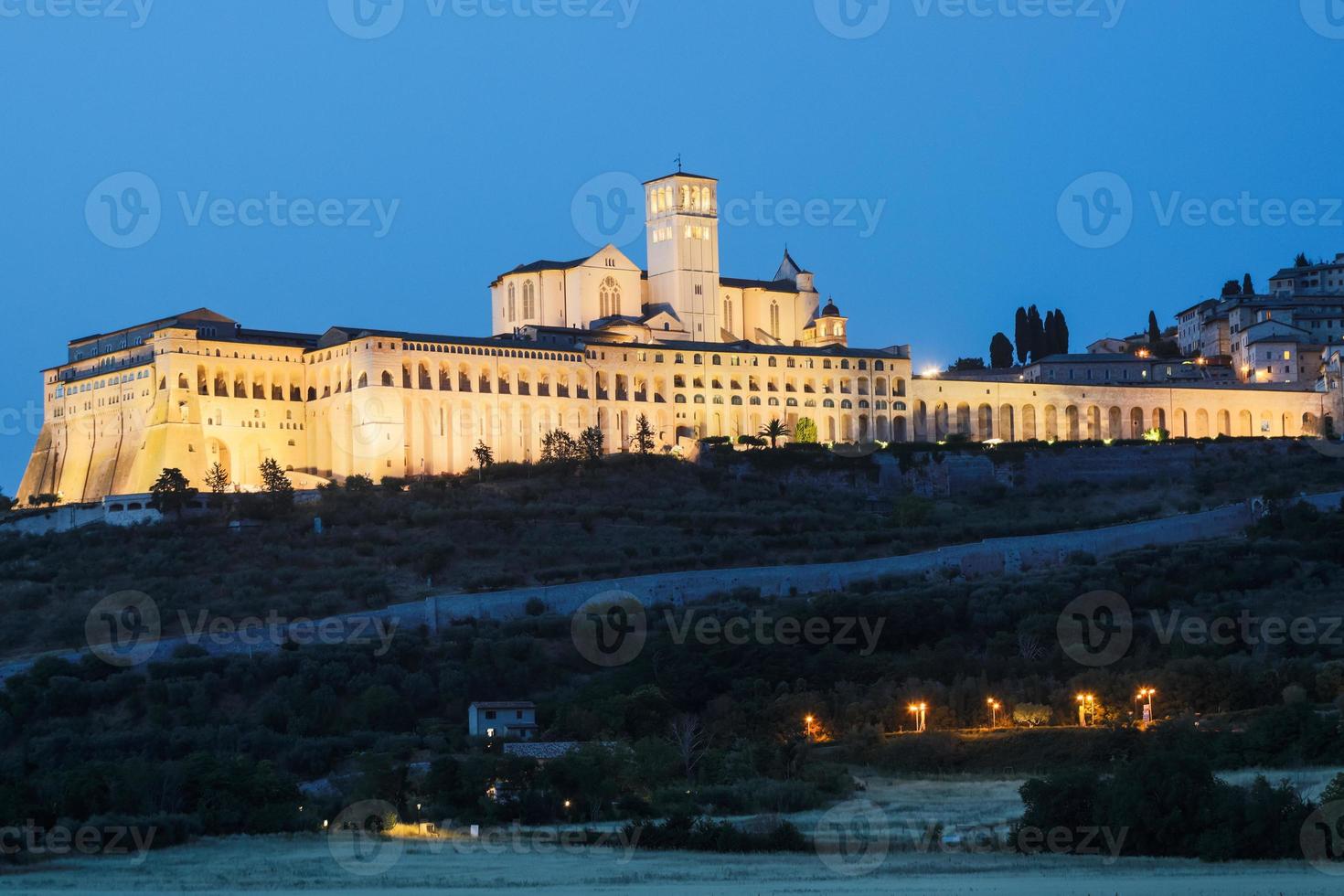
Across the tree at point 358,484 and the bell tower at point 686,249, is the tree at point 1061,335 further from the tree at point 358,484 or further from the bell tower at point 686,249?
the tree at point 358,484

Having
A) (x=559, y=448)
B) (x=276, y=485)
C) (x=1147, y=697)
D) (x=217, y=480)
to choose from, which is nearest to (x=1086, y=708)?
(x=1147, y=697)

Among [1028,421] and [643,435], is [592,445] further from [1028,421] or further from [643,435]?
[1028,421]

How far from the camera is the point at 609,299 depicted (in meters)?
83.6

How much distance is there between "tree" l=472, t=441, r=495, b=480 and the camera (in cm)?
7238

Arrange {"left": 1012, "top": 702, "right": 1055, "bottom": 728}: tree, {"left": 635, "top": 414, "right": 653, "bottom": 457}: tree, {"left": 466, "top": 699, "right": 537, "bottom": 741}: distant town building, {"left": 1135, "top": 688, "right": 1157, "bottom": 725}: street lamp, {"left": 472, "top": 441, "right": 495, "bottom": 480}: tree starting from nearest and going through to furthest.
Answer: {"left": 1135, "top": 688, "right": 1157, "bottom": 725}: street lamp, {"left": 1012, "top": 702, "right": 1055, "bottom": 728}: tree, {"left": 466, "top": 699, "right": 537, "bottom": 741}: distant town building, {"left": 472, "top": 441, "right": 495, "bottom": 480}: tree, {"left": 635, "top": 414, "right": 653, "bottom": 457}: tree

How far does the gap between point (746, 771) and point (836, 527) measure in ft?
93.5

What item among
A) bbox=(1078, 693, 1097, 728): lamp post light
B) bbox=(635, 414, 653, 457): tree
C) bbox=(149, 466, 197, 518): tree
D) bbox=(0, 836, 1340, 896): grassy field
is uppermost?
bbox=(635, 414, 653, 457): tree

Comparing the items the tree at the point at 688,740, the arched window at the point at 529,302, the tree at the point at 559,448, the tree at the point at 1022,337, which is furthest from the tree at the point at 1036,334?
the tree at the point at 688,740

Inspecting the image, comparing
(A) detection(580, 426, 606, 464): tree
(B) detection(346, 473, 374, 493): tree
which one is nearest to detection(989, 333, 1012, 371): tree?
(A) detection(580, 426, 606, 464): tree

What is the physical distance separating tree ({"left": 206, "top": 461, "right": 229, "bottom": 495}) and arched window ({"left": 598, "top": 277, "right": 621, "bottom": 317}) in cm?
1687

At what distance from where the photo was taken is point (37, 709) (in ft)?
162

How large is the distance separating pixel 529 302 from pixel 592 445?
11899 mm

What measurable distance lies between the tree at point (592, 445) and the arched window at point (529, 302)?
31.0ft

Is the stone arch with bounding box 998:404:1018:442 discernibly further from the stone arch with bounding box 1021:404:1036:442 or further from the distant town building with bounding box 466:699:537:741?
the distant town building with bounding box 466:699:537:741
